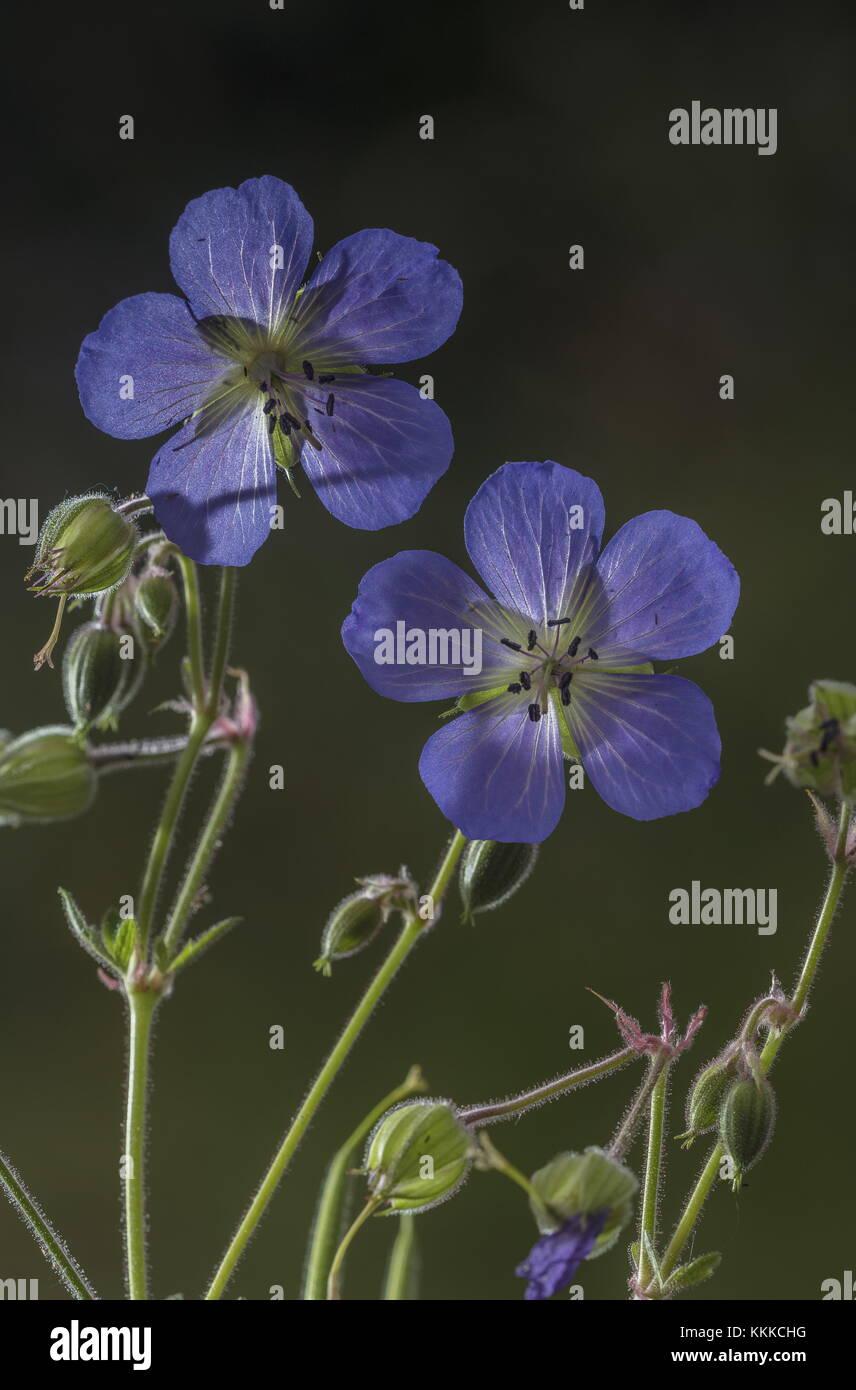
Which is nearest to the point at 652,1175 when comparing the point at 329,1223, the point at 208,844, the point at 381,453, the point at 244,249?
the point at 329,1223

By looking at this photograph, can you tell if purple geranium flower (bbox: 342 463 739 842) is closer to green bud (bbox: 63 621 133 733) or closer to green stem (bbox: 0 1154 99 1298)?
green bud (bbox: 63 621 133 733)

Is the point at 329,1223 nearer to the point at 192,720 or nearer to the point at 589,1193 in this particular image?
the point at 589,1193

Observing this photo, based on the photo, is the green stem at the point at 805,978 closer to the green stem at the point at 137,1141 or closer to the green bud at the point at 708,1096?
the green bud at the point at 708,1096

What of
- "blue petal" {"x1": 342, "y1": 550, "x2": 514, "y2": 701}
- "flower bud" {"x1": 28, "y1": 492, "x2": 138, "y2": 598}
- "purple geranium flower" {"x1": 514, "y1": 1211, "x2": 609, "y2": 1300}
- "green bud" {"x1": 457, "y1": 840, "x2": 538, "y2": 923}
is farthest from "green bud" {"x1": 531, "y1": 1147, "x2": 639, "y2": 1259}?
"flower bud" {"x1": 28, "y1": 492, "x2": 138, "y2": 598}

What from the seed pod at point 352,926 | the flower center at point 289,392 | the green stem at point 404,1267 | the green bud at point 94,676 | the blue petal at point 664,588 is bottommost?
the green stem at point 404,1267

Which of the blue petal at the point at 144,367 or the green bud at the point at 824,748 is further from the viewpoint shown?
the blue petal at the point at 144,367

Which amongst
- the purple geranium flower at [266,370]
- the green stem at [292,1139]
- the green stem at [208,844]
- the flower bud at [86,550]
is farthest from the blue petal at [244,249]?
the green stem at [292,1139]
